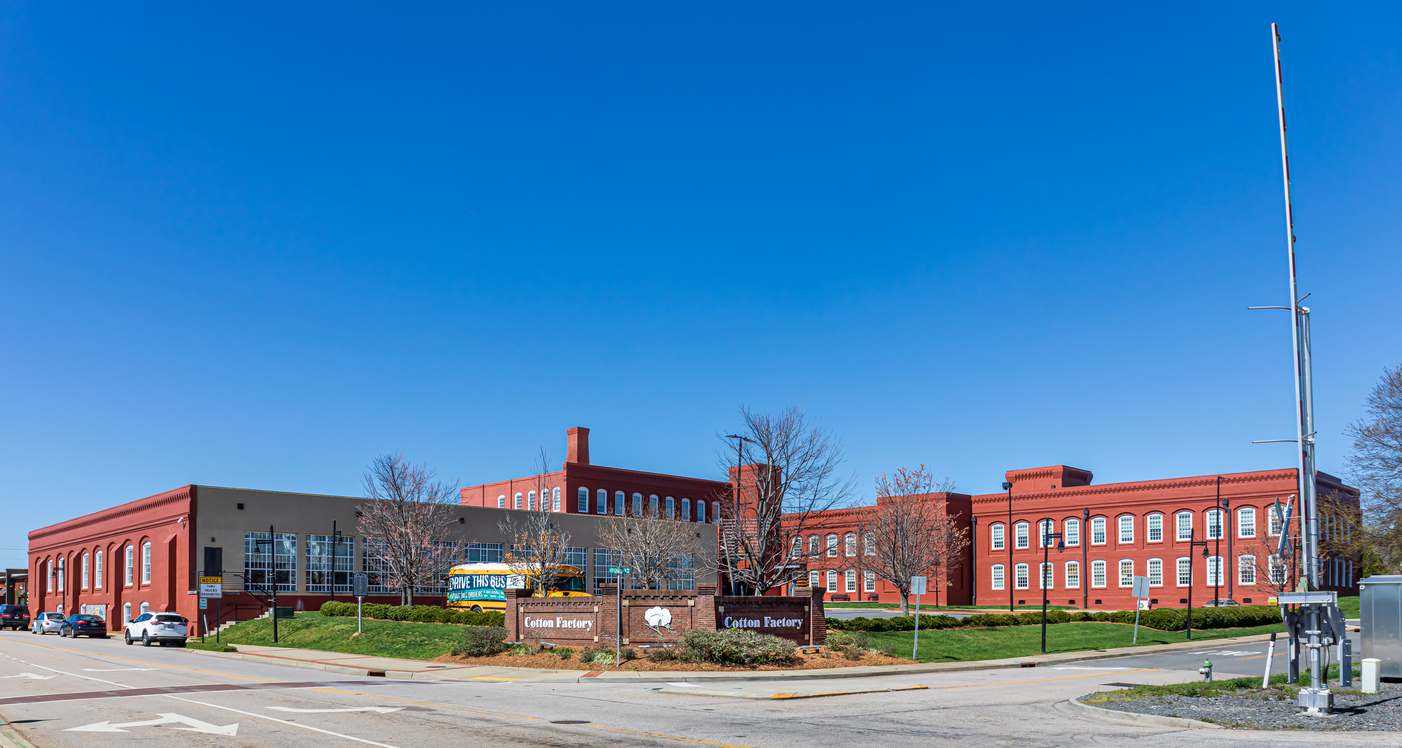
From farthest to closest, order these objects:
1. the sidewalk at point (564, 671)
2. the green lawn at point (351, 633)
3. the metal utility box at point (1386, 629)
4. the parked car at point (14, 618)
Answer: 1. the parked car at point (14, 618)
2. the green lawn at point (351, 633)
3. the sidewalk at point (564, 671)
4. the metal utility box at point (1386, 629)

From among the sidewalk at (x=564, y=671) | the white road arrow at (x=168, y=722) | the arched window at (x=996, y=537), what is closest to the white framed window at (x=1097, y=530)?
the arched window at (x=996, y=537)

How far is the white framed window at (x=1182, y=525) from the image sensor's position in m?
79.8

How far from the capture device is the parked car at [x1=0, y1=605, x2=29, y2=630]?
246 feet

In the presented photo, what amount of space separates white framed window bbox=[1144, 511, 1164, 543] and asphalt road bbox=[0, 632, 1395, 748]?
53.3 m

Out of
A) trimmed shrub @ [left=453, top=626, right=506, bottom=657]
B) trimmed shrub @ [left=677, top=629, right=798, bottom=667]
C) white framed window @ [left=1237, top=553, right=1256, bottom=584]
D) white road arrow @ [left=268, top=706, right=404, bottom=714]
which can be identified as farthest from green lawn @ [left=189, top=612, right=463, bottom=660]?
white framed window @ [left=1237, top=553, right=1256, bottom=584]

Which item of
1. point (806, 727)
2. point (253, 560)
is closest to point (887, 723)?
point (806, 727)

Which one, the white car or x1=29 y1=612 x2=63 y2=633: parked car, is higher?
the white car

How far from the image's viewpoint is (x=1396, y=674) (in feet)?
82.8

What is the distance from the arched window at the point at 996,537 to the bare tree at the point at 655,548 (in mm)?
23396

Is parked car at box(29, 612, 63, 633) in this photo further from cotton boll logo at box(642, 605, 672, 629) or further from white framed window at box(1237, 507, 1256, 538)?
white framed window at box(1237, 507, 1256, 538)

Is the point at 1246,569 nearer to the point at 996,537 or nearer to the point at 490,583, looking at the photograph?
the point at 996,537

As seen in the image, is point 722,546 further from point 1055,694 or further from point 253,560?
point 253,560

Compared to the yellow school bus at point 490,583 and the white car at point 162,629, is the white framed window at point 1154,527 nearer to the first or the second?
the yellow school bus at point 490,583

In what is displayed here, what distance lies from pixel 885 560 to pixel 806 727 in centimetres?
5832
